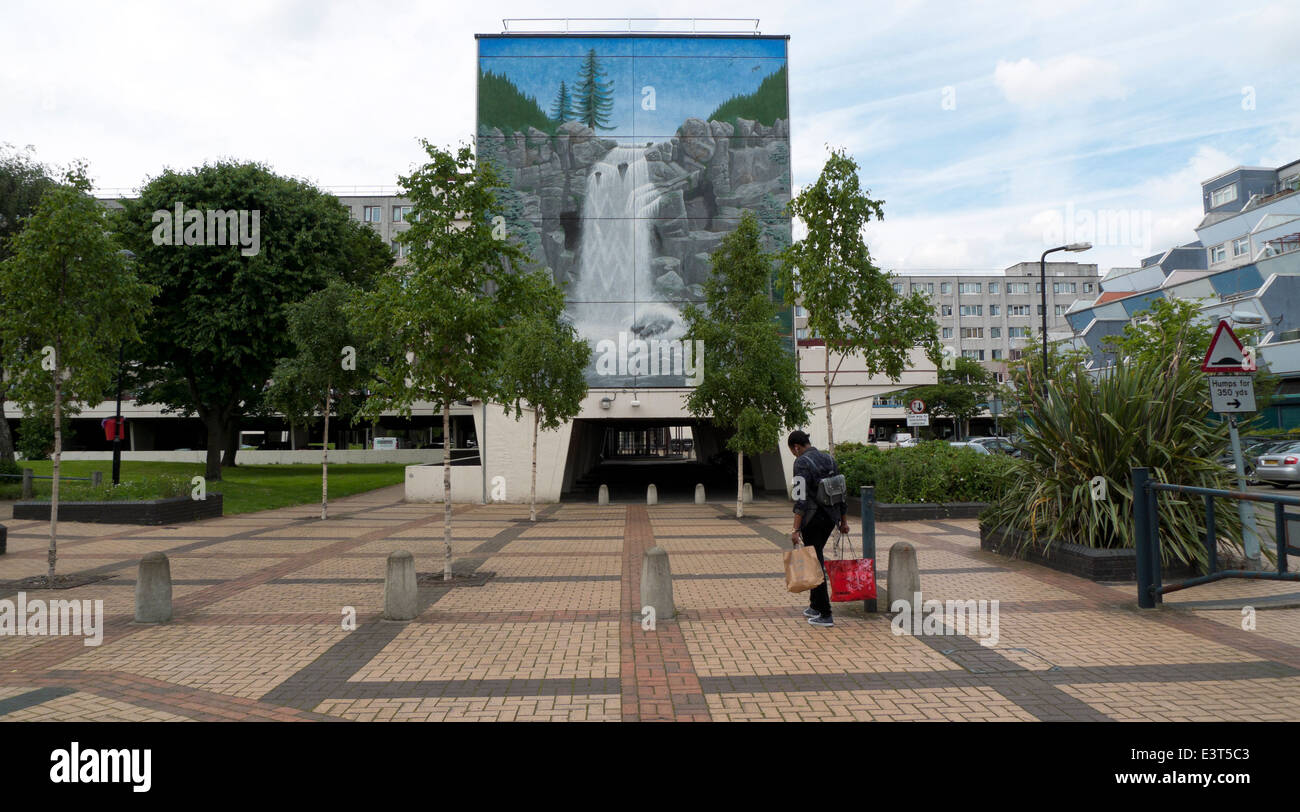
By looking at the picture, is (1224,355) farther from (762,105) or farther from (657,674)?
(762,105)

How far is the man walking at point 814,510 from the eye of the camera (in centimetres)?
701

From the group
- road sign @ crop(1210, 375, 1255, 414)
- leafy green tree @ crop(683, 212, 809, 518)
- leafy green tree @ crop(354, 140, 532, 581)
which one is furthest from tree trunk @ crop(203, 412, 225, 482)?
road sign @ crop(1210, 375, 1255, 414)

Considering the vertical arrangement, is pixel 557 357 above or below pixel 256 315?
below

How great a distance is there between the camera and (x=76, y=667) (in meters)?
6.22

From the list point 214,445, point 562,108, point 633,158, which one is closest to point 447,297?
point 633,158

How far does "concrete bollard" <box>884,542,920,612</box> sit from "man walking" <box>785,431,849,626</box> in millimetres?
839

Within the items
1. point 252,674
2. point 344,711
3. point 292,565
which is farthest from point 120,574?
point 344,711

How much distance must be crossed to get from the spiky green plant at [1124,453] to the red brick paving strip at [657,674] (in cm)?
577

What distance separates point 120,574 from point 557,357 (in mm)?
10231

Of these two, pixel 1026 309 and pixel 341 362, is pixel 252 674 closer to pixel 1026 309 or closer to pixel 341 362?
pixel 341 362

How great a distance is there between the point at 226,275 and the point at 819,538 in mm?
26857

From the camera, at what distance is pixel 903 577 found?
25.4ft

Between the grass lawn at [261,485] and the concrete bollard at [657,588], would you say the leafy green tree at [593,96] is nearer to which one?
the grass lawn at [261,485]

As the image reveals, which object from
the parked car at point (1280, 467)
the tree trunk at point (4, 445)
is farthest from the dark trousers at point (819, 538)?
the tree trunk at point (4, 445)
